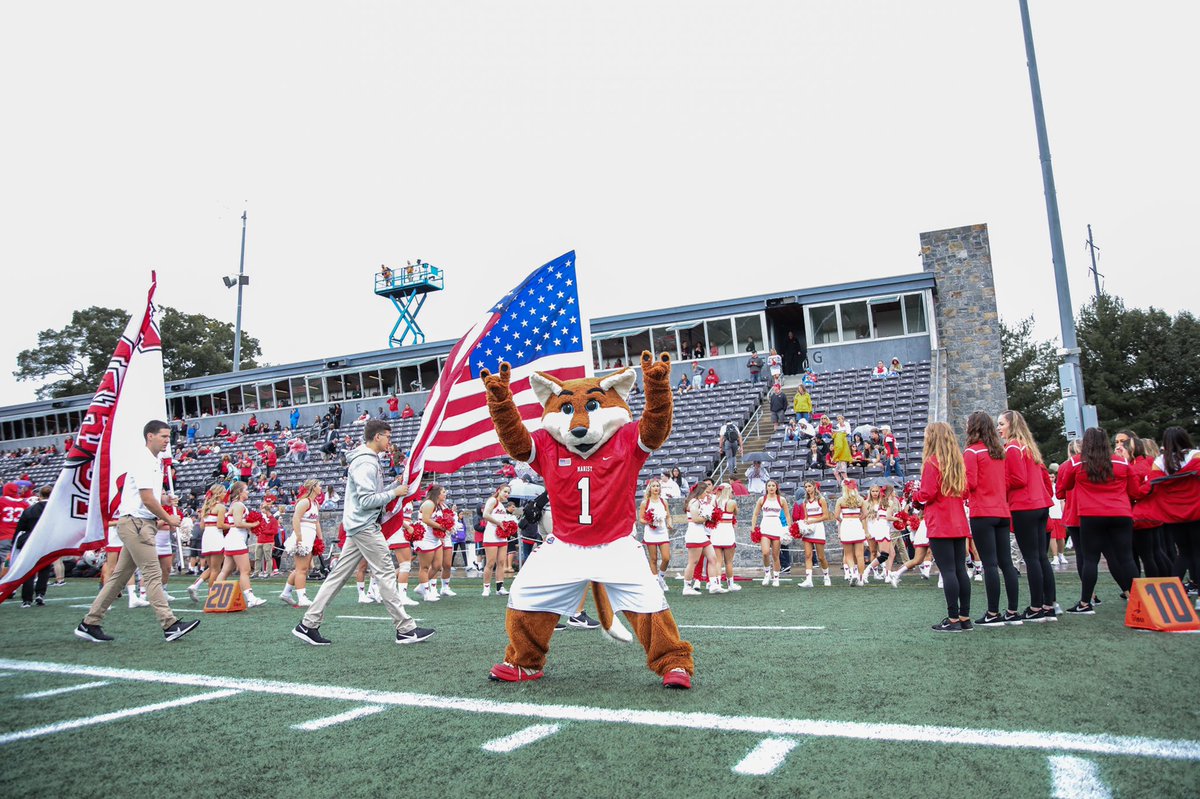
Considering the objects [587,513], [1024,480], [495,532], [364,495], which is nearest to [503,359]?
[364,495]

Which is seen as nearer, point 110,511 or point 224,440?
point 110,511

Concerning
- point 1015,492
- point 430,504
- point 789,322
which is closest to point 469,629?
point 430,504

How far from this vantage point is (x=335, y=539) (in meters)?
20.6

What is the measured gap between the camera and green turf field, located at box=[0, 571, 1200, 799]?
342 centimetres

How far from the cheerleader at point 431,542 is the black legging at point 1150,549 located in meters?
9.19

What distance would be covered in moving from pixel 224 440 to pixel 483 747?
36011mm

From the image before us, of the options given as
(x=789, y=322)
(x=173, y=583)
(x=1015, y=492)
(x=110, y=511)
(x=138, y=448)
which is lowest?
(x=173, y=583)

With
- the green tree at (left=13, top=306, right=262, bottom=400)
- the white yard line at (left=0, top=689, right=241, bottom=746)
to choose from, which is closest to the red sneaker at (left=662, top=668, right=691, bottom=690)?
the white yard line at (left=0, top=689, right=241, bottom=746)

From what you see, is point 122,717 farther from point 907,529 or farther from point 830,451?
point 830,451

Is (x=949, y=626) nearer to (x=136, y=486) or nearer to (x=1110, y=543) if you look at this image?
(x=1110, y=543)

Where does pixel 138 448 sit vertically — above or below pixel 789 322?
below

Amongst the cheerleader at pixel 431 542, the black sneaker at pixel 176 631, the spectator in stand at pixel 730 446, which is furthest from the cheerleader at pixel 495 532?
the spectator in stand at pixel 730 446

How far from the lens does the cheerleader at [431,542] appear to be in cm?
1277

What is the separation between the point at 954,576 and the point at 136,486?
7.74 m
